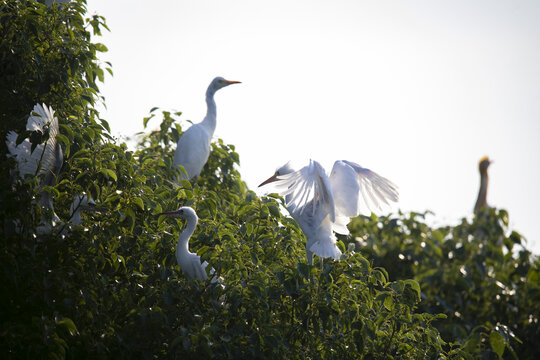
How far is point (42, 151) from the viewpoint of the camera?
2979mm

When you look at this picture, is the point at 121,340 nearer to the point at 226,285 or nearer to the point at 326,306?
the point at 226,285

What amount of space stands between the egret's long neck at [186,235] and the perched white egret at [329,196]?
1.92 ft

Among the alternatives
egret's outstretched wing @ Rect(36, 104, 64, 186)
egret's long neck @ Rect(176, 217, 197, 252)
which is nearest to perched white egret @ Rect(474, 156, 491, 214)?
egret's long neck @ Rect(176, 217, 197, 252)

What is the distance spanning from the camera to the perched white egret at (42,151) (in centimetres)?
289

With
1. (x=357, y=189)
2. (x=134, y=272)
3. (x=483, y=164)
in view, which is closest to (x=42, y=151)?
(x=134, y=272)

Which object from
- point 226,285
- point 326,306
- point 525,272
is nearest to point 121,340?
point 226,285

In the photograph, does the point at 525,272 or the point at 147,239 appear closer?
the point at 147,239

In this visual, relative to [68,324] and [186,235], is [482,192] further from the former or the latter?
[68,324]

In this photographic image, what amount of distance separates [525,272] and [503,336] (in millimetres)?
2997

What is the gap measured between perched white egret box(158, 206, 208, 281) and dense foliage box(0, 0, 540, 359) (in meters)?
0.06

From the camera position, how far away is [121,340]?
251 centimetres

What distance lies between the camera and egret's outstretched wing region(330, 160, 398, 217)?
3.80 meters

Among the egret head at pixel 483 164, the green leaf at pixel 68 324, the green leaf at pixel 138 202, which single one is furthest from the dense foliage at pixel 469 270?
the egret head at pixel 483 164

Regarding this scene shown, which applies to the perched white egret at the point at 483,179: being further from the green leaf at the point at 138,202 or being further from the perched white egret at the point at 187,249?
the green leaf at the point at 138,202
